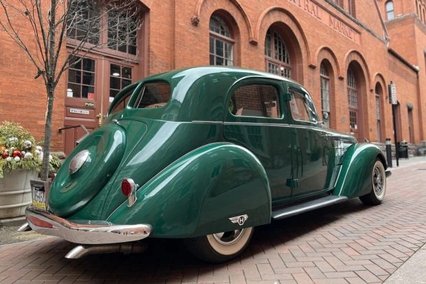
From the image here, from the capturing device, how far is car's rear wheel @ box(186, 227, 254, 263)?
10.2ft

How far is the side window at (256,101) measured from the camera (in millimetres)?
3797

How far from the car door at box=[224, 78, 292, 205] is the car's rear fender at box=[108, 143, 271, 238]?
0.31 metres

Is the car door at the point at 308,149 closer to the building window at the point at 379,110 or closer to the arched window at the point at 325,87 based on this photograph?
the arched window at the point at 325,87

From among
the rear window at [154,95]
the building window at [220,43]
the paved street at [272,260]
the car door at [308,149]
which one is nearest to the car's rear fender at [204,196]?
the paved street at [272,260]

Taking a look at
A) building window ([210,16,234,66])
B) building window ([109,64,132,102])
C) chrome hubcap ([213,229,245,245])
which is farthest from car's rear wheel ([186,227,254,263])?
building window ([210,16,234,66])

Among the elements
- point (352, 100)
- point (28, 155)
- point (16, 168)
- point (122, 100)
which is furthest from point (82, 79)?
point (352, 100)

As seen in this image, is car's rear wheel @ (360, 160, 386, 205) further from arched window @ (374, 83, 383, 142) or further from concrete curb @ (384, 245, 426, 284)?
arched window @ (374, 83, 383, 142)

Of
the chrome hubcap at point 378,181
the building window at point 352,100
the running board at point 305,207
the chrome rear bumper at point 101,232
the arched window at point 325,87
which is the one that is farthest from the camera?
the building window at point 352,100

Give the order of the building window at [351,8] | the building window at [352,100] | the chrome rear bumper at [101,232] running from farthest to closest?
the building window at [351,8]
the building window at [352,100]
the chrome rear bumper at [101,232]

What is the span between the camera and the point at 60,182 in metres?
3.37

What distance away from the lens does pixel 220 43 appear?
11859mm

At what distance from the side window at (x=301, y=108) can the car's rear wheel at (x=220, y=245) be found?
5.63 feet

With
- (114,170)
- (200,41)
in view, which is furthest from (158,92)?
(200,41)

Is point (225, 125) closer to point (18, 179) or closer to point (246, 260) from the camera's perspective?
point (246, 260)
